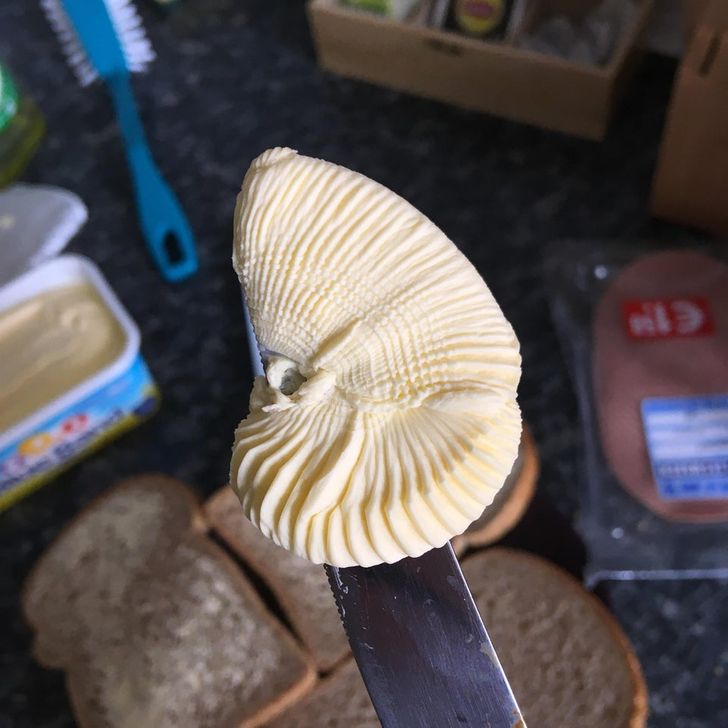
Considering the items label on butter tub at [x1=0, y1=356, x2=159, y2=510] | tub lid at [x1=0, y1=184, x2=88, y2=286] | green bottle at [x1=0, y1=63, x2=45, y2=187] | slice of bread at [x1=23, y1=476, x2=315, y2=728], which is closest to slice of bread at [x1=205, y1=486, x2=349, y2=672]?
slice of bread at [x1=23, y1=476, x2=315, y2=728]

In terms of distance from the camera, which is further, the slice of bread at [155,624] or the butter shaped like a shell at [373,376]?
the slice of bread at [155,624]

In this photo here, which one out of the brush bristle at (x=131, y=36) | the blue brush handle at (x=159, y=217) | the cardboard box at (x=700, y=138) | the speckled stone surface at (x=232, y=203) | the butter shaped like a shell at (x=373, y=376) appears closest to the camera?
the butter shaped like a shell at (x=373, y=376)

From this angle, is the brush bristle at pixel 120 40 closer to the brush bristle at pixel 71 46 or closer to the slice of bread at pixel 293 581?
the brush bristle at pixel 71 46

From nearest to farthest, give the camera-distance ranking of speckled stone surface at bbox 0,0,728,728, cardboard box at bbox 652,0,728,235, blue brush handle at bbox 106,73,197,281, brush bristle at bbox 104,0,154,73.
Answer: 1. cardboard box at bbox 652,0,728,235
2. speckled stone surface at bbox 0,0,728,728
3. blue brush handle at bbox 106,73,197,281
4. brush bristle at bbox 104,0,154,73

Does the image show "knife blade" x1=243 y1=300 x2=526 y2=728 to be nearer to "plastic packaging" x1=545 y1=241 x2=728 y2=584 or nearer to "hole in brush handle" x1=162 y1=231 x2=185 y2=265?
"plastic packaging" x1=545 y1=241 x2=728 y2=584

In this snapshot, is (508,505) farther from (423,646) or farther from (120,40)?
(120,40)

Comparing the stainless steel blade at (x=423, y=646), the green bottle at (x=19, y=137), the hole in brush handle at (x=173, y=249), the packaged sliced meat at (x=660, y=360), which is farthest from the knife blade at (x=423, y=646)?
the green bottle at (x=19, y=137)
